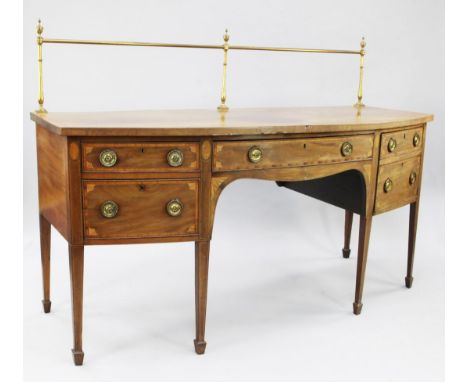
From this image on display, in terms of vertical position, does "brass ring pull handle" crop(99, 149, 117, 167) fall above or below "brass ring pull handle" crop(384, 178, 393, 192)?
above

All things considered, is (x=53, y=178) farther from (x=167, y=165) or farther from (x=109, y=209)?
(x=167, y=165)

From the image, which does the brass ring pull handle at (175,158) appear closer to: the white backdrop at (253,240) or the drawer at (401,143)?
the white backdrop at (253,240)

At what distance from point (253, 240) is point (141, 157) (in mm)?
2020

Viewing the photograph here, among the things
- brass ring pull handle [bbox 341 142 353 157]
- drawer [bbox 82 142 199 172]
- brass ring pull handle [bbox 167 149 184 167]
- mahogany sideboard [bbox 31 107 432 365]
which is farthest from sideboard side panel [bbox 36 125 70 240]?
brass ring pull handle [bbox 341 142 353 157]

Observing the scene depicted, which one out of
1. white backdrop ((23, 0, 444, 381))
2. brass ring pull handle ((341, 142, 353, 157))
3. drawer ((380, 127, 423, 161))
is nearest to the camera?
white backdrop ((23, 0, 444, 381))

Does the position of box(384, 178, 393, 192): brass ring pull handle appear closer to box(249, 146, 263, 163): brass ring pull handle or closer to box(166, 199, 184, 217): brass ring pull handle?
box(249, 146, 263, 163): brass ring pull handle

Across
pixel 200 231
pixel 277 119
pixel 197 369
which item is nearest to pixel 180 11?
pixel 277 119

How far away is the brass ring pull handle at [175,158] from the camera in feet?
9.08

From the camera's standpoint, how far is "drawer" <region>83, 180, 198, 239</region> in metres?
2.73

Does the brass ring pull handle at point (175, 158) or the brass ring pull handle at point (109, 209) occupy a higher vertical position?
the brass ring pull handle at point (175, 158)

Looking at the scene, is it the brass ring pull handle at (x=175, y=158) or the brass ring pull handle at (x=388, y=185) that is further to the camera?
the brass ring pull handle at (x=388, y=185)

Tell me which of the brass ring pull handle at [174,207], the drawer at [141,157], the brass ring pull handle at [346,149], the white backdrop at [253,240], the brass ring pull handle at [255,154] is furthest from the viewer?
the brass ring pull handle at [346,149]

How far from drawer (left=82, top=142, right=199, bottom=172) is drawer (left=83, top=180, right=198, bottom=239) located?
6 centimetres

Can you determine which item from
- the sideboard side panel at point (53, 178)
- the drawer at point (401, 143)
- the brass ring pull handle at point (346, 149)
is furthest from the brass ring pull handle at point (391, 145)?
the sideboard side panel at point (53, 178)
